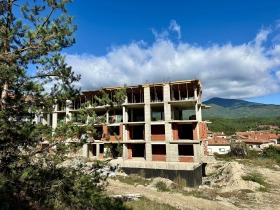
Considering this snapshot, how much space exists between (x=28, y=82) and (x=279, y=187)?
3049cm

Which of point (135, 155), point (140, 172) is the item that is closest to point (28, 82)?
point (140, 172)

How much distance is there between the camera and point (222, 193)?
2330 centimetres

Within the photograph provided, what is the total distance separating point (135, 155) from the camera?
3584 cm

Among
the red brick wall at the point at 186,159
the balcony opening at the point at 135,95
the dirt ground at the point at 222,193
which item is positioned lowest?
the dirt ground at the point at 222,193

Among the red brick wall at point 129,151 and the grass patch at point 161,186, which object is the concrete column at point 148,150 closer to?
the red brick wall at point 129,151

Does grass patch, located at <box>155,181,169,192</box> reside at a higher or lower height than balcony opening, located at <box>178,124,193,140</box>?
lower

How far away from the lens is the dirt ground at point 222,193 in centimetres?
1719

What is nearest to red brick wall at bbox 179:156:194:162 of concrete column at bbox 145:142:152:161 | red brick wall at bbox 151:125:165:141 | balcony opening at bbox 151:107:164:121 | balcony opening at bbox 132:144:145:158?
red brick wall at bbox 151:125:165:141

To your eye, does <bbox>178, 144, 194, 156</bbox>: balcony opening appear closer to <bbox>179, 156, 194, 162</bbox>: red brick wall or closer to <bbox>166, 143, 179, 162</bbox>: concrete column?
<bbox>166, 143, 179, 162</bbox>: concrete column

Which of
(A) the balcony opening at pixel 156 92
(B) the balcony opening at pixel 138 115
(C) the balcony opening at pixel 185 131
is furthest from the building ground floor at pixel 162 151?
(A) the balcony opening at pixel 156 92

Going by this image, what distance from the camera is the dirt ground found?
17188mm

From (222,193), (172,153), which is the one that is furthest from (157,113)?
(222,193)

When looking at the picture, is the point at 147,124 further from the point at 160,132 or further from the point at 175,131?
the point at 175,131

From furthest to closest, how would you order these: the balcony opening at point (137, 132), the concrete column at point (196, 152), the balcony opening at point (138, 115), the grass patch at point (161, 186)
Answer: the balcony opening at point (138, 115) < the balcony opening at point (137, 132) < the concrete column at point (196, 152) < the grass patch at point (161, 186)
